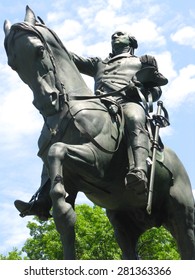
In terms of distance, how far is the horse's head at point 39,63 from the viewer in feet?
31.9

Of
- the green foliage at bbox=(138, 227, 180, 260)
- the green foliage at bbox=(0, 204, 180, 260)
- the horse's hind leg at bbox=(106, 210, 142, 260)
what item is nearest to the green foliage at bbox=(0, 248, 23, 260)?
the green foliage at bbox=(0, 204, 180, 260)

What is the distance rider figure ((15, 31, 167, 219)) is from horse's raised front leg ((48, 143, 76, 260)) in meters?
1.18

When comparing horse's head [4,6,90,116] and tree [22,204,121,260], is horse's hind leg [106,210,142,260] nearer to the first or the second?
horse's head [4,6,90,116]

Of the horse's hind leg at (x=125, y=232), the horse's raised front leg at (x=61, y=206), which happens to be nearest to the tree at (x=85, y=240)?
the horse's hind leg at (x=125, y=232)

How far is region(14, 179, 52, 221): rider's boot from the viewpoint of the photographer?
1010 cm

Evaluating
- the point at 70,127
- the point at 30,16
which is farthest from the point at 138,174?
the point at 30,16

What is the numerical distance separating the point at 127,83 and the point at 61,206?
10.8 ft

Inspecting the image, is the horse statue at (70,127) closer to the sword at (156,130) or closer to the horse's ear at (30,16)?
the horse's ear at (30,16)

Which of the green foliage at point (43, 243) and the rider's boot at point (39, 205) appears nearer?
the rider's boot at point (39, 205)

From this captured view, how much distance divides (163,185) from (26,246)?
72.3ft

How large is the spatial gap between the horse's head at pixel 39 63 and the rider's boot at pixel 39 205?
3.99ft

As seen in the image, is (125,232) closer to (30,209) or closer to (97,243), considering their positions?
(30,209)

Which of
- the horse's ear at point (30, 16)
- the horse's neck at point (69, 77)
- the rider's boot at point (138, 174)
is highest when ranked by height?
the horse's ear at point (30, 16)

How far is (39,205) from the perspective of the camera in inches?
399
